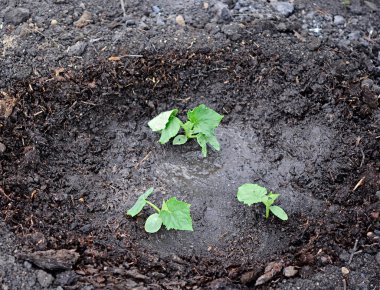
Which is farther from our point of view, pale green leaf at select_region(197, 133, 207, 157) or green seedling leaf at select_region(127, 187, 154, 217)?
pale green leaf at select_region(197, 133, 207, 157)

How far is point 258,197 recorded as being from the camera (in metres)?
2.86

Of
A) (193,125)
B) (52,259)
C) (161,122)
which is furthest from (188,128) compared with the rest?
(52,259)

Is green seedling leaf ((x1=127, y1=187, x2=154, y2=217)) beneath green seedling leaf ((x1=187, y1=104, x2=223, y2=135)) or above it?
beneath

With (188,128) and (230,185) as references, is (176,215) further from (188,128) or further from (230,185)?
(188,128)

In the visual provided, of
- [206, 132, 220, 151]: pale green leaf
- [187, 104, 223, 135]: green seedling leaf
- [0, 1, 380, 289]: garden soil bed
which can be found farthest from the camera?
[206, 132, 220, 151]: pale green leaf

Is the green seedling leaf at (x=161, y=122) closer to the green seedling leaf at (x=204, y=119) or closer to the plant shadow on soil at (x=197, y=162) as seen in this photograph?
the green seedling leaf at (x=204, y=119)

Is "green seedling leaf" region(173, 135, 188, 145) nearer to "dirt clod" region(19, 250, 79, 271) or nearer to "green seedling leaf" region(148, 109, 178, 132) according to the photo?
"green seedling leaf" region(148, 109, 178, 132)

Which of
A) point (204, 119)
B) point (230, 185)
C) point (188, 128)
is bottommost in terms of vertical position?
point (230, 185)

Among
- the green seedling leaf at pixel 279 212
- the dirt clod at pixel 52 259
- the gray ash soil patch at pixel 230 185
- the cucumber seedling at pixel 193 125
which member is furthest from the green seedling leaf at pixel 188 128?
the dirt clod at pixel 52 259

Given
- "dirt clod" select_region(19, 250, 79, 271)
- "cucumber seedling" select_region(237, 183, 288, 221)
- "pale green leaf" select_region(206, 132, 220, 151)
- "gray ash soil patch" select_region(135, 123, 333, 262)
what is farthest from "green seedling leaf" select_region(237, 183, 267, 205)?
"dirt clod" select_region(19, 250, 79, 271)

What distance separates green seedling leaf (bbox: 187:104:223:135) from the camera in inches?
122

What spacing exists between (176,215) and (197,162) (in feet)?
1.90

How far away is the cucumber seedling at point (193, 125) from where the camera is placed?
3.11 meters

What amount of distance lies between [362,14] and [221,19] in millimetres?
1040
